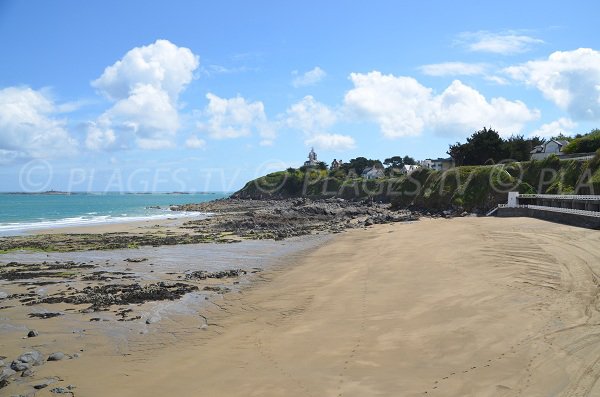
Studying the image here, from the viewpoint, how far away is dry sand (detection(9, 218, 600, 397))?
6812 mm

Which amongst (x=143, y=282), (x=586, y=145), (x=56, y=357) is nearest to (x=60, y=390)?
(x=56, y=357)

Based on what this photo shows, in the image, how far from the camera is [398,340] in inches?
341

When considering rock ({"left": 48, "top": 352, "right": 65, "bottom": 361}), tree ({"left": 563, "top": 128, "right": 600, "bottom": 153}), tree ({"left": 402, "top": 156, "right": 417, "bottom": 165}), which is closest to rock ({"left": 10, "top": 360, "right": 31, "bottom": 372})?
rock ({"left": 48, "top": 352, "right": 65, "bottom": 361})

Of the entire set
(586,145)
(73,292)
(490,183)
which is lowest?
(73,292)

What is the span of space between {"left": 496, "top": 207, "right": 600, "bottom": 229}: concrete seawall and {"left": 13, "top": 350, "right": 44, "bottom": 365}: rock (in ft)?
74.4

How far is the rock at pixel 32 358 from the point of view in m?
8.69

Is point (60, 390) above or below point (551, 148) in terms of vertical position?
below

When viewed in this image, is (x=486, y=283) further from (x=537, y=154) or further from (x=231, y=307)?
(x=537, y=154)

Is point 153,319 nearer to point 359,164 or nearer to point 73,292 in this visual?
point 73,292

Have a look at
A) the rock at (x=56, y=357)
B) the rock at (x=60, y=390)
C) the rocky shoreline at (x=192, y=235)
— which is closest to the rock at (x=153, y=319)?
the rock at (x=56, y=357)

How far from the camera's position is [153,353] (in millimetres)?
9352

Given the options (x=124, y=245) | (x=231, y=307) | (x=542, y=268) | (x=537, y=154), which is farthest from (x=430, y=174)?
(x=231, y=307)

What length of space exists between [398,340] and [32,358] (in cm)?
753

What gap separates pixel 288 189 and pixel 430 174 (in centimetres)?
7522
